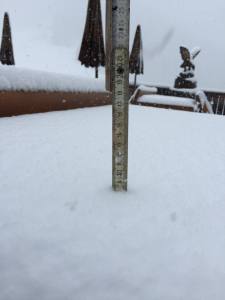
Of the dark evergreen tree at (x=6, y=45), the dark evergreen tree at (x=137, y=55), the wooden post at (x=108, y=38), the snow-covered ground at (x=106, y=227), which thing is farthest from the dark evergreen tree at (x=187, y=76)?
the snow-covered ground at (x=106, y=227)

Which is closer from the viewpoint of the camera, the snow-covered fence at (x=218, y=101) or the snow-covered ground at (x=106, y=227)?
the snow-covered ground at (x=106, y=227)

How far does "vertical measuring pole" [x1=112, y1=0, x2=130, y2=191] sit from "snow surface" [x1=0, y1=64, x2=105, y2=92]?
2.36 meters

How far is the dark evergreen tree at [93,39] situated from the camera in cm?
662

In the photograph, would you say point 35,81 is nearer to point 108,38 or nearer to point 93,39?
point 108,38

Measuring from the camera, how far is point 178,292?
33.9 inches

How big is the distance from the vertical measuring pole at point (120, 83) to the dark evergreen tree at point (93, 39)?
6188 mm

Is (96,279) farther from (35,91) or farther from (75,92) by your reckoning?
(75,92)

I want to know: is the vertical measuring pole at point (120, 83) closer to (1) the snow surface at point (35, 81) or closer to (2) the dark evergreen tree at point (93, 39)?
(1) the snow surface at point (35, 81)

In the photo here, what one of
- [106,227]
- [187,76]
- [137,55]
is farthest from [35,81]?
[187,76]

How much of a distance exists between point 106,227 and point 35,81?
3009mm

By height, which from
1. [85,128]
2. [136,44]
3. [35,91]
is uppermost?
[136,44]

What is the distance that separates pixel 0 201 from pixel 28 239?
36cm

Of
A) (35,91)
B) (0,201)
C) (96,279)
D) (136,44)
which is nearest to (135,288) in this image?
(96,279)

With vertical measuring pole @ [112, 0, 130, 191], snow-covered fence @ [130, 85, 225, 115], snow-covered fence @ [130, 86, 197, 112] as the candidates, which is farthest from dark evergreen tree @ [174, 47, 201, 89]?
vertical measuring pole @ [112, 0, 130, 191]
